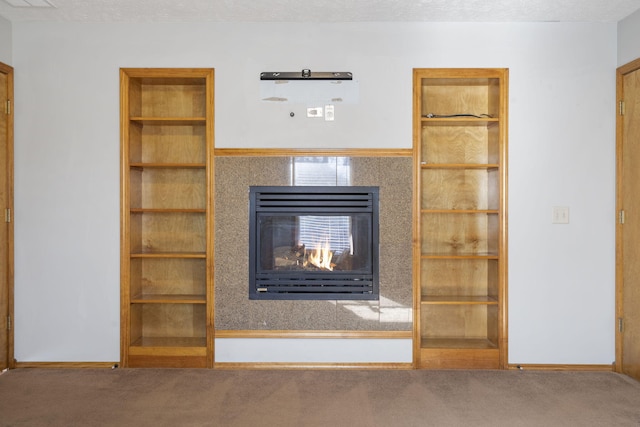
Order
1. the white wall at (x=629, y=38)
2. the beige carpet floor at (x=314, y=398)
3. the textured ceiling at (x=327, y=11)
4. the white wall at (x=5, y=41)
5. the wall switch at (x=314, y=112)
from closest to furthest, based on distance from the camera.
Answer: the beige carpet floor at (x=314, y=398), the textured ceiling at (x=327, y=11), the white wall at (x=629, y=38), the white wall at (x=5, y=41), the wall switch at (x=314, y=112)

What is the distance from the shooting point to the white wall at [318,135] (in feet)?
11.6

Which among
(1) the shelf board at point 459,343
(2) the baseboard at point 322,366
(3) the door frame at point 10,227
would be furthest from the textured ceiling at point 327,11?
(2) the baseboard at point 322,366

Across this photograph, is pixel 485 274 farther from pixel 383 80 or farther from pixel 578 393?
pixel 383 80

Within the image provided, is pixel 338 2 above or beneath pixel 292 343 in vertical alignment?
above

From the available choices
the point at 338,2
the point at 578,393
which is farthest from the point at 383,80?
the point at 578,393

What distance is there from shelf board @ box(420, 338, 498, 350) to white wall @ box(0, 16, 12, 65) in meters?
3.58

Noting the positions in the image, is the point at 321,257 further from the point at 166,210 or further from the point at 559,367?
the point at 559,367

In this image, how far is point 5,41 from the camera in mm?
3490

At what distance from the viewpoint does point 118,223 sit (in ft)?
11.7

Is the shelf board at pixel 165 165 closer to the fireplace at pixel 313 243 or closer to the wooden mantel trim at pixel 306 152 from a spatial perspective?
the wooden mantel trim at pixel 306 152

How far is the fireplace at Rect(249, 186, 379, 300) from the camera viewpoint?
3.57 metres

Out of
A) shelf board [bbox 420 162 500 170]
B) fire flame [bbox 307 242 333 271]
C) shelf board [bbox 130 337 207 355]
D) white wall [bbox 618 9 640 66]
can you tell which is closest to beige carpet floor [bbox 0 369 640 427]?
shelf board [bbox 130 337 207 355]

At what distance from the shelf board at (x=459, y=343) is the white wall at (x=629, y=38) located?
7.24 ft

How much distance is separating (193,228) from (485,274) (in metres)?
2.30
